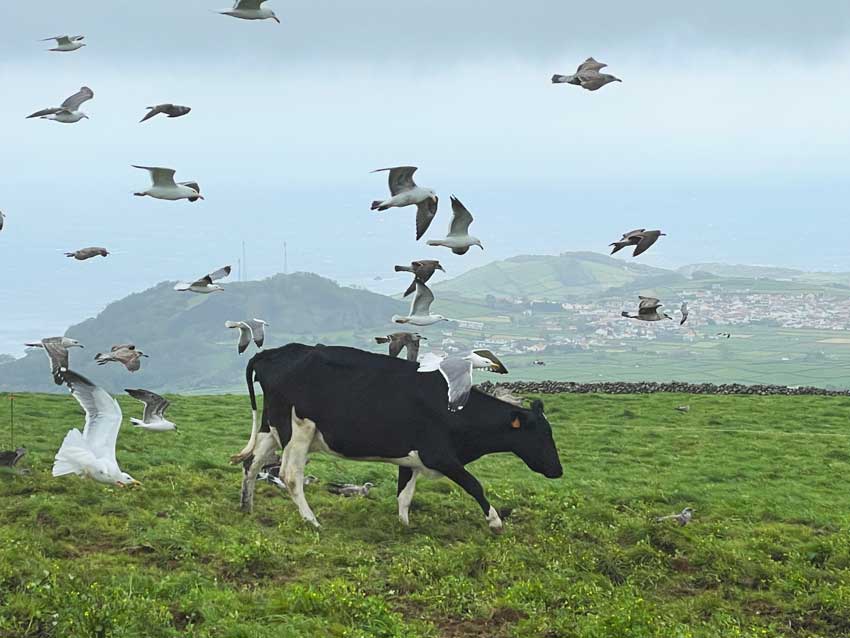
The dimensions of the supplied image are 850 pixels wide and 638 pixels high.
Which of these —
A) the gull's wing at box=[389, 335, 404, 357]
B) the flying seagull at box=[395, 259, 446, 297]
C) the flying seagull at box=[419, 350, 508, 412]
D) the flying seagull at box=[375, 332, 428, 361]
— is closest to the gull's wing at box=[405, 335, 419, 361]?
the flying seagull at box=[375, 332, 428, 361]

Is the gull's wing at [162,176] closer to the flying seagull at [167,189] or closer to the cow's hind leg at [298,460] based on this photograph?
the flying seagull at [167,189]

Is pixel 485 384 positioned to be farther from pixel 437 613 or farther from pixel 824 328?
pixel 824 328

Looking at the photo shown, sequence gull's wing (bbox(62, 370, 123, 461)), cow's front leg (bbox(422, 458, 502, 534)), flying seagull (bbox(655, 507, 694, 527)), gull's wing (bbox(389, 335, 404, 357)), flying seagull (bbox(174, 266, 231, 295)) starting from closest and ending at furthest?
1. cow's front leg (bbox(422, 458, 502, 534))
2. gull's wing (bbox(62, 370, 123, 461))
3. flying seagull (bbox(655, 507, 694, 527))
4. flying seagull (bbox(174, 266, 231, 295))
5. gull's wing (bbox(389, 335, 404, 357))

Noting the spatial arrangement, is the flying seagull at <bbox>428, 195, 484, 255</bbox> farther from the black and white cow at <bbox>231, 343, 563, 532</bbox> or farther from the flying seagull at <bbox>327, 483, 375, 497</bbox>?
the flying seagull at <bbox>327, 483, 375, 497</bbox>

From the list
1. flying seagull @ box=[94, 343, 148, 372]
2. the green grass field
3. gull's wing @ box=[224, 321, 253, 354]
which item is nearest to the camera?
the green grass field

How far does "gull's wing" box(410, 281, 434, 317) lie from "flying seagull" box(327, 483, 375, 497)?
307 centimetres

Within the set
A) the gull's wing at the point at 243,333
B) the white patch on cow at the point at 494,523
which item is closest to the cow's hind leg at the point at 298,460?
the white patch on cow at the point at 494,523

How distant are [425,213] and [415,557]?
553 cm

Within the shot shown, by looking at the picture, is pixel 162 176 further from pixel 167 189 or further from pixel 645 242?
pixel 645 242

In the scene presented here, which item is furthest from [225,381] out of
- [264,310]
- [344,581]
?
[344,581]

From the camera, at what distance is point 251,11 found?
15609mm

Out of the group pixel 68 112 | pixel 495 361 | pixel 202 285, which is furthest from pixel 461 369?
pixel 68 112

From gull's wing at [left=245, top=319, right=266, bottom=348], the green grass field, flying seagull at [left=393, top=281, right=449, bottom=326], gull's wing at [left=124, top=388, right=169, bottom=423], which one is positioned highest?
flying seagull at [left=393, top=281, right=449, bottom=326]

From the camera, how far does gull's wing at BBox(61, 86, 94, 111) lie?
18.0 m
